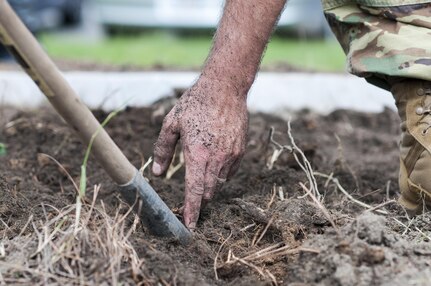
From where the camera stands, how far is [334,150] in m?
3.95

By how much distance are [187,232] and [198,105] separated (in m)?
0.39

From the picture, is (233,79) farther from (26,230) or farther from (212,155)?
(26,230)

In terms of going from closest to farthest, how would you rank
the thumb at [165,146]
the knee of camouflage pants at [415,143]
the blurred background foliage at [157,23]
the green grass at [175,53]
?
the thumb at [165,146] → the knee of camouflage pants at [415,143] → the green grass at [175,53] → the blurred background foliage at [157,23]

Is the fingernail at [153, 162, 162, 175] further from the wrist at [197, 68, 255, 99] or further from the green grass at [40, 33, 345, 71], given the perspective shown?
the green grass at [40, 33, 345, 71]

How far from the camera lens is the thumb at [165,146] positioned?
89.1 inches

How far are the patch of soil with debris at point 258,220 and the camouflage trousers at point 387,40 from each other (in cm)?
38

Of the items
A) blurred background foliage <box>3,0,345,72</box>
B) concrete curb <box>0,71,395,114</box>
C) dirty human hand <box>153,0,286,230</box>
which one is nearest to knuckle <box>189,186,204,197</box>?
dirty human hand <box>153,0,286,230</box>

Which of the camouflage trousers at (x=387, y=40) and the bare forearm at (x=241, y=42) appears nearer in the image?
the bare forearm at (x=241, y=42)

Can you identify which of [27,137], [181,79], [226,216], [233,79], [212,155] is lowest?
[181,79]

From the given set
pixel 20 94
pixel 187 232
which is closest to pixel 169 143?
pixel 187 232

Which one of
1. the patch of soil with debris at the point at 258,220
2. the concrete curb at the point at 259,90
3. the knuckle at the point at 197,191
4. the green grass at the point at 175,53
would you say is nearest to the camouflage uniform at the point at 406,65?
the patch of soil with debris at the point at 258,220

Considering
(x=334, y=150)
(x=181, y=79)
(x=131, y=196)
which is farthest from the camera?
(x=181, y=79)

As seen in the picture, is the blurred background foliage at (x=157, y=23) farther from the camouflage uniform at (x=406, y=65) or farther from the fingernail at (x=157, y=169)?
the fingernail at (x=157, y=169)

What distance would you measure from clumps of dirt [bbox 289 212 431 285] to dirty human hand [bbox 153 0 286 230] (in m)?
0.44
